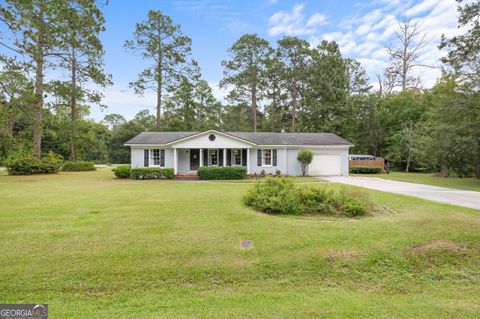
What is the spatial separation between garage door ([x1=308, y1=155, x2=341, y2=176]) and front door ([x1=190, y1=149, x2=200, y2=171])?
33.1 ft

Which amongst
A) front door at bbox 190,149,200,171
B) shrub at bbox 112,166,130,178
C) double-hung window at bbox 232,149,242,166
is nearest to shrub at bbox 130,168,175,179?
shrub at bbox 112,166,130,178

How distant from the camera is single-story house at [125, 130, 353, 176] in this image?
20.3 metres

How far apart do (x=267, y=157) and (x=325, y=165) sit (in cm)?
540

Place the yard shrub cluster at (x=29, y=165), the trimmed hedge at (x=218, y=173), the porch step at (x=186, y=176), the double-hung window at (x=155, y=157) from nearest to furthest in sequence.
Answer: the trimmed hedge at (x=218, y=173) → the porch step at (x=186, y=176) → the yard shrub cluster at (x=29, y=165) → the double-hung window at (x=155, y=157)

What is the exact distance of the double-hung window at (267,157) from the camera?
21.6 meters

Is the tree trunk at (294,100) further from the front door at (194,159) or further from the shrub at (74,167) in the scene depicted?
the shrub at (74,167)

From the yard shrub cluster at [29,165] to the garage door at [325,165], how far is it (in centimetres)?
2316

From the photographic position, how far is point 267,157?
2169 centimetres

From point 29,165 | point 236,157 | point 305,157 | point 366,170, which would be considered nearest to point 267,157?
point 236,157

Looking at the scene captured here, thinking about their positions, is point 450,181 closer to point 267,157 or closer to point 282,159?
point 282,159

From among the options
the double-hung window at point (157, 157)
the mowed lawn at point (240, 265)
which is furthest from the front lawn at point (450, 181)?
the double-hung window at point (157, 157)

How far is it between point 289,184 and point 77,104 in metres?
28.8

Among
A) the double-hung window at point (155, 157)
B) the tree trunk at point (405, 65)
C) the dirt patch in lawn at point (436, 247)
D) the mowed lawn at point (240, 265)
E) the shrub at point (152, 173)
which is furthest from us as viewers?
the tree trunk at point (405, 65)

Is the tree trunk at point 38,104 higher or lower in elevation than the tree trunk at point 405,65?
lower
